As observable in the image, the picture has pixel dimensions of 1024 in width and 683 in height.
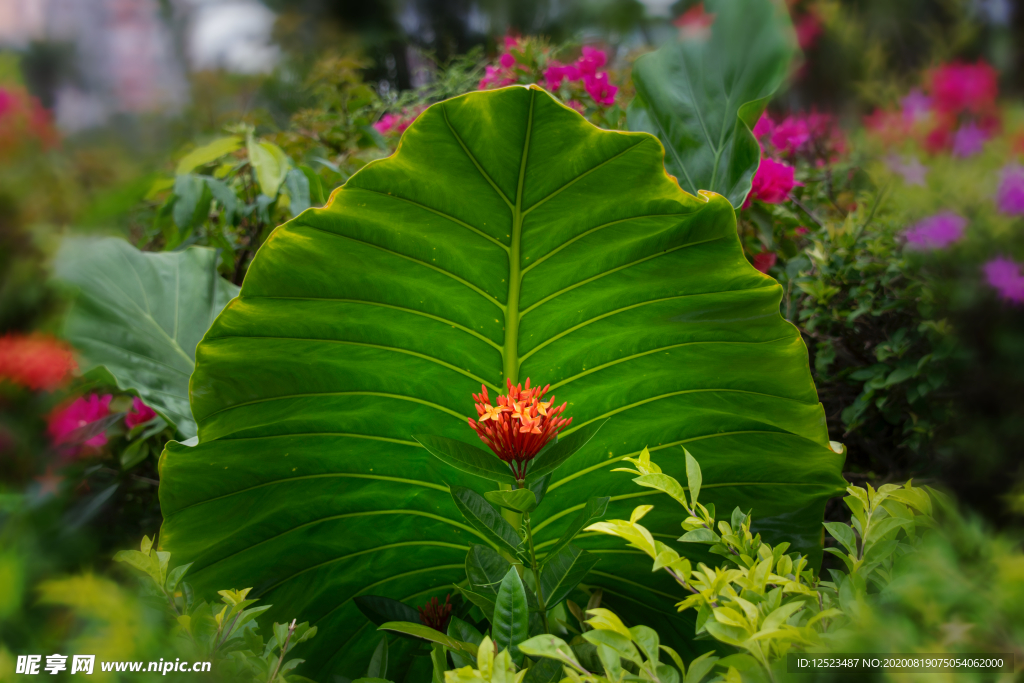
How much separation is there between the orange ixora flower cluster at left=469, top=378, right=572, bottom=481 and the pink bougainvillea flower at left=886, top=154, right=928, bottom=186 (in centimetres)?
85

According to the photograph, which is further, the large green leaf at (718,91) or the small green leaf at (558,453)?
the large green leaf at (718,91)

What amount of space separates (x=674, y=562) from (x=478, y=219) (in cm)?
34

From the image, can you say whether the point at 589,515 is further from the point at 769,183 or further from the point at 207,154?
the point at 207,154

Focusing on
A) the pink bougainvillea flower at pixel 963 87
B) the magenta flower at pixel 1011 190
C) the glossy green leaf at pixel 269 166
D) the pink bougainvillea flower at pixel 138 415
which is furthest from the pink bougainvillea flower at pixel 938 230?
the pink bougainvillea flower at pixel 138 415

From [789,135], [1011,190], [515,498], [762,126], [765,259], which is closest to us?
[515,498]

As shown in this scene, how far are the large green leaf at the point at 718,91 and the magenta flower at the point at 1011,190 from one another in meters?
0.32

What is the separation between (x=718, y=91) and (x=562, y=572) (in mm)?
754

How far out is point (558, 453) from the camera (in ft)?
1.46

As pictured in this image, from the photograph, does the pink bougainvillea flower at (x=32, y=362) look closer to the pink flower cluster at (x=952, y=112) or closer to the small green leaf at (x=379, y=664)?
the small green leaf at (x=379, y=664)

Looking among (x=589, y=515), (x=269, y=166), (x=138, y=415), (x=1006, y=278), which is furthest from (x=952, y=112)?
(x=138, y=415)

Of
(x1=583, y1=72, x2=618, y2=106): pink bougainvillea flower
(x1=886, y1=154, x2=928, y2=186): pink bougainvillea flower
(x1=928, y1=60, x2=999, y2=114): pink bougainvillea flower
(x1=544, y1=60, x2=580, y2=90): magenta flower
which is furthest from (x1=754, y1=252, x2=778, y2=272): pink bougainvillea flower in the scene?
(x1=544, y1=60, x2=580, y2=90): magenta flower

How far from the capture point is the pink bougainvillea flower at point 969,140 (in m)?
0.87

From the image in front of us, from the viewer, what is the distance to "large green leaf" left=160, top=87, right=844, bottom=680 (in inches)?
21.8

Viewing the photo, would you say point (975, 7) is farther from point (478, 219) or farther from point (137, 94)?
point (137, 94)
